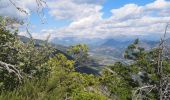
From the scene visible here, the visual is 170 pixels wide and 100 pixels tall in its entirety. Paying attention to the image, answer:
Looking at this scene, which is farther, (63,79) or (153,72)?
(153,72)

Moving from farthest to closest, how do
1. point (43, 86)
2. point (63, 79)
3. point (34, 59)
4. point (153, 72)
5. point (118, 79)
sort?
point (118, 79) → point (153, 72) → point (34, 59) → point (63, 79) → point (43, 86)

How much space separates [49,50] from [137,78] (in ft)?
138

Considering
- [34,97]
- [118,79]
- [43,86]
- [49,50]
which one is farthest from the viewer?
[118,79]

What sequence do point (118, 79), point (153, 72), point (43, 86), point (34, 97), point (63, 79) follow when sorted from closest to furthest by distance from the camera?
point (34, 97) < point (43, 86) < point (63, 79) < point (153, 72) < point (118, 79)

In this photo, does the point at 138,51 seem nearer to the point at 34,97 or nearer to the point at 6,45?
the point at 6,45

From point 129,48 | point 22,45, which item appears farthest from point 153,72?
point 22,45

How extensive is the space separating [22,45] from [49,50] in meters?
3.07

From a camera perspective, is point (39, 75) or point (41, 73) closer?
point (39, 75)

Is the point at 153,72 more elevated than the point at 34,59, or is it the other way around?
the point at 34,59

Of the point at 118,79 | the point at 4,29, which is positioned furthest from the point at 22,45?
the point at 118,79

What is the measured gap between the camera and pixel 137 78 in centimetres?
5903

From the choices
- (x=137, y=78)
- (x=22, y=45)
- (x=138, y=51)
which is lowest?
(x=137, y=78)

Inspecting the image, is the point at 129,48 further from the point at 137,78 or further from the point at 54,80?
the point at 54,80

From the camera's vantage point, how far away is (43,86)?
27.2 feet
